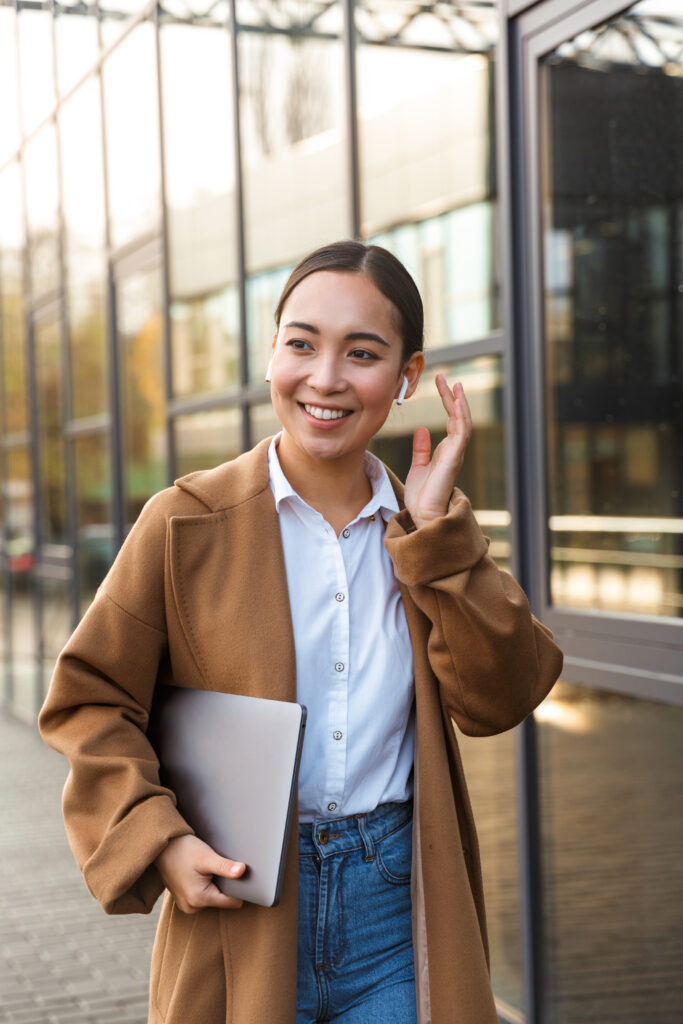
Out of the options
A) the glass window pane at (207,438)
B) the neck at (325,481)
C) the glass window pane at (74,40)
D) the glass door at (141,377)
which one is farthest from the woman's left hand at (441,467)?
the glass window pane at (74,40)

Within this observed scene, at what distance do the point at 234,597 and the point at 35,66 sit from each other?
10.0 m

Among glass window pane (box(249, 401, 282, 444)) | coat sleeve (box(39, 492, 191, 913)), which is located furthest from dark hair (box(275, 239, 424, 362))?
glass window pane (box(249, 401, 282, 444))

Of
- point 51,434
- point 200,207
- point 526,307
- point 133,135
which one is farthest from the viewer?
point 51,434

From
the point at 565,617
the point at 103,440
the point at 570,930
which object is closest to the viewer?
the point at 565,617

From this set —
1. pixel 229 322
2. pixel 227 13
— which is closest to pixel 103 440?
pixel 229 322

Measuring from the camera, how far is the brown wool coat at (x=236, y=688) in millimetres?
2004

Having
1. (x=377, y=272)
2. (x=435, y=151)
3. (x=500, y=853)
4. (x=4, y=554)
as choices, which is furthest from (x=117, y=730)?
(x=4, y=554)

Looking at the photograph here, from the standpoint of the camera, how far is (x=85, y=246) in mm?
9961

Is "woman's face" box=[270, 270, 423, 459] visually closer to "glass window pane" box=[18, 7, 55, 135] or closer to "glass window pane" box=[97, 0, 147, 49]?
"glass window pane" box=[97, 0, 147, 49]

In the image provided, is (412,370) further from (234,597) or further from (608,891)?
(608,891)

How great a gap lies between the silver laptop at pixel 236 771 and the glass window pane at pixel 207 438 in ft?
15.4

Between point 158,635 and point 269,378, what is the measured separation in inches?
18.0

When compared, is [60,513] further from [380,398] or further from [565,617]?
[380,398]

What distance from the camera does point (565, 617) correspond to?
3.94 metres
